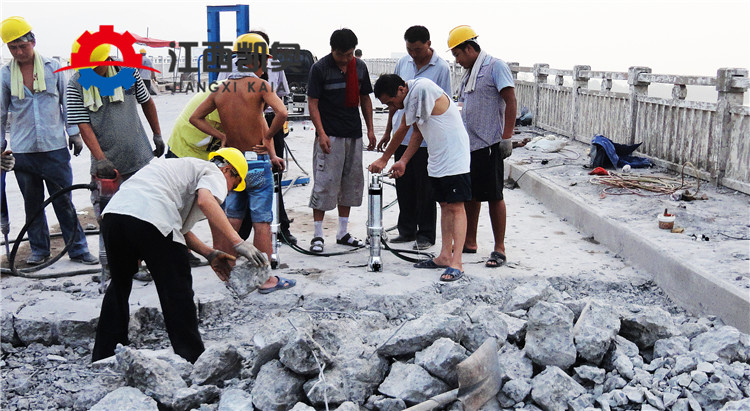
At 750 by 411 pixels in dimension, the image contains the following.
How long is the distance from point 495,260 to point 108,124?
323 cm

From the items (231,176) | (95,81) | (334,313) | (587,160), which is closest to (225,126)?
(95,81)

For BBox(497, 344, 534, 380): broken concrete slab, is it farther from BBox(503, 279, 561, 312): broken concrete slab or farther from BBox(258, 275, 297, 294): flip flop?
BBox(258, 275, 297, 294): flip flop

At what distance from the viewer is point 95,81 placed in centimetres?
516

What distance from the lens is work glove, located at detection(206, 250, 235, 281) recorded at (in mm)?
4055

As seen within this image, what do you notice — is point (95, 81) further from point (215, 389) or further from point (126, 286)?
point (215, 389)

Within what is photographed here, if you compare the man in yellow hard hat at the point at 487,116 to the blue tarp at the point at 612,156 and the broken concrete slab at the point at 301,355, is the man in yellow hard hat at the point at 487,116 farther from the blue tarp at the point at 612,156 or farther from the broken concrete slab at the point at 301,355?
the blue tarp at the point at 612,156

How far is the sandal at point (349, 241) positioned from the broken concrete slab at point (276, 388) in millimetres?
2932

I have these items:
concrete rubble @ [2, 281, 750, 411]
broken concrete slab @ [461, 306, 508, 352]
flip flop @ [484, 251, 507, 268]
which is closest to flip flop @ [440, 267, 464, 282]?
flip flop @ [484, 251, 507, 268]

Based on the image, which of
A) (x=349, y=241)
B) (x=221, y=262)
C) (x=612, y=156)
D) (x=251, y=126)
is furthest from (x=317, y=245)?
(x=612, y=156)

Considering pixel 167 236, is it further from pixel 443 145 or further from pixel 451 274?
pixel 443 145

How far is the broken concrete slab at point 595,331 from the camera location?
3.70 m

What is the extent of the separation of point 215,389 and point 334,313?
4.50 feet

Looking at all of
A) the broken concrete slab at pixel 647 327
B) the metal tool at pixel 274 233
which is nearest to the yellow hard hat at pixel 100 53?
the metal tool at pixel 274 233

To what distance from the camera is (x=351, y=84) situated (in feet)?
A: 20.4
